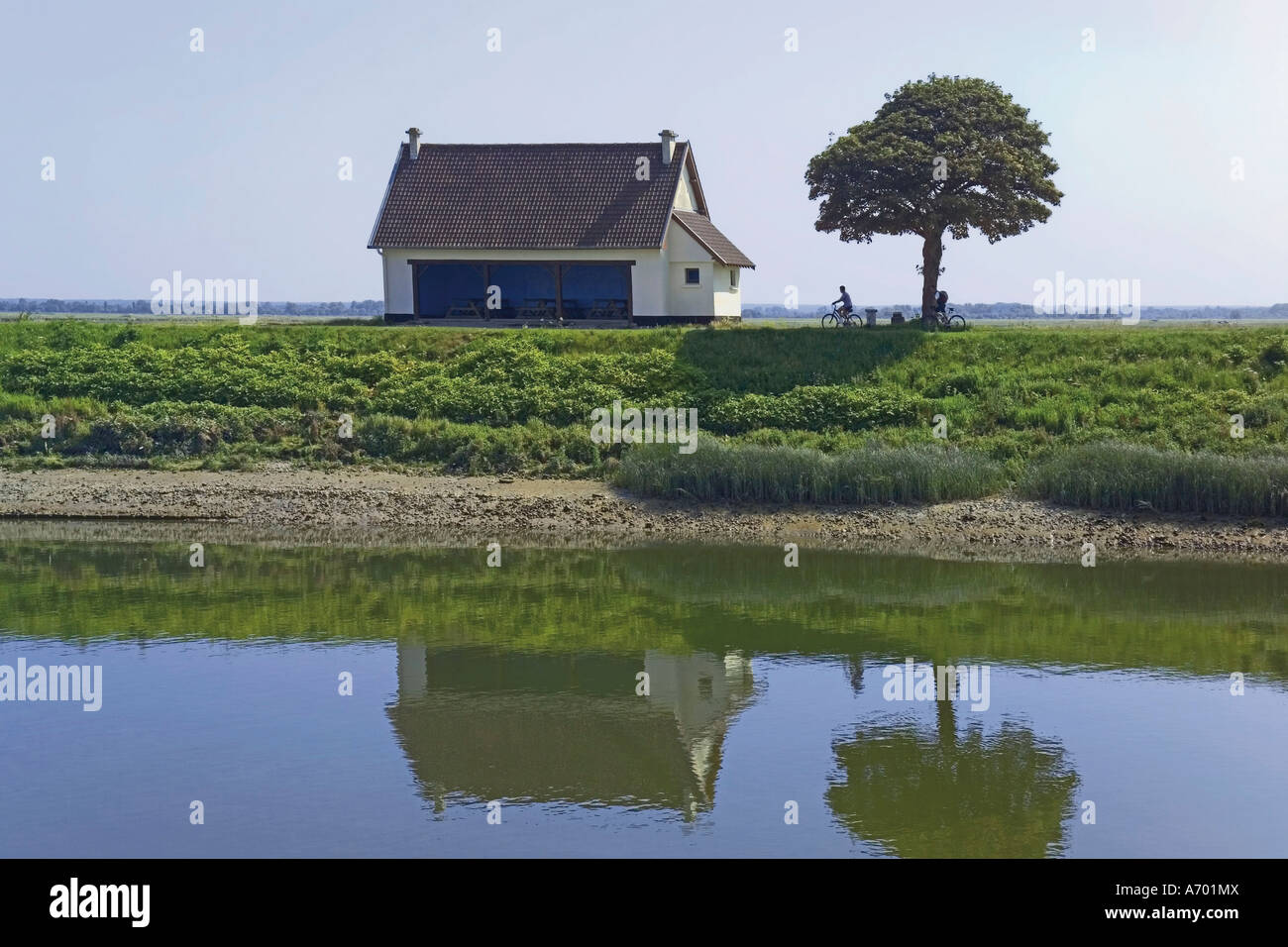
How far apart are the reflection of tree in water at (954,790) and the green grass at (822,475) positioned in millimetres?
11606

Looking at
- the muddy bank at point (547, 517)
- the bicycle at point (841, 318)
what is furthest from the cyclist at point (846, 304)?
the muddy bank at point (547, 517)

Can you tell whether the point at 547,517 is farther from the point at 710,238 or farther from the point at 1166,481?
the point at 710,238

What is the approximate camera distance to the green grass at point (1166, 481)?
24.6 metres

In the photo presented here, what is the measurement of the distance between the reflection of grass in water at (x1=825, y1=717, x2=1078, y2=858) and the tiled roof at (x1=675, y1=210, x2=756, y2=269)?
87.6 feet

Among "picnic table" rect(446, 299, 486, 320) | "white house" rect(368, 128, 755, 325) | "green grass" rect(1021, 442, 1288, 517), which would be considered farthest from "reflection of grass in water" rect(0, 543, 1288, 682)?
"picnic table" rect(446, 299, 486, 320)

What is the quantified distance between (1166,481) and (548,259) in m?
20.1

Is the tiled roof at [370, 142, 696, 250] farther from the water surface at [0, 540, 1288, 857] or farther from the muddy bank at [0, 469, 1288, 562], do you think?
the water surface at [0, 540, 1288, 857]

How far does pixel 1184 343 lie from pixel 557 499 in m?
15.0

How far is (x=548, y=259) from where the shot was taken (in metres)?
40.1

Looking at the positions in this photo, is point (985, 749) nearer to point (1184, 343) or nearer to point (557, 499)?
point (557, 499)

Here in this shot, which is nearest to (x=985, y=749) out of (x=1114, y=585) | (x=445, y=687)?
(x=445, y=687)

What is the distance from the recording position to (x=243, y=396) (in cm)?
3284

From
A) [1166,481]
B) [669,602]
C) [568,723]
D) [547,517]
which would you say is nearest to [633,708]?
[568,723]

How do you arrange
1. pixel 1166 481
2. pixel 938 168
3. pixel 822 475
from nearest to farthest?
pixel 1166 481 < pixel 822 475 < pixel 938 168
